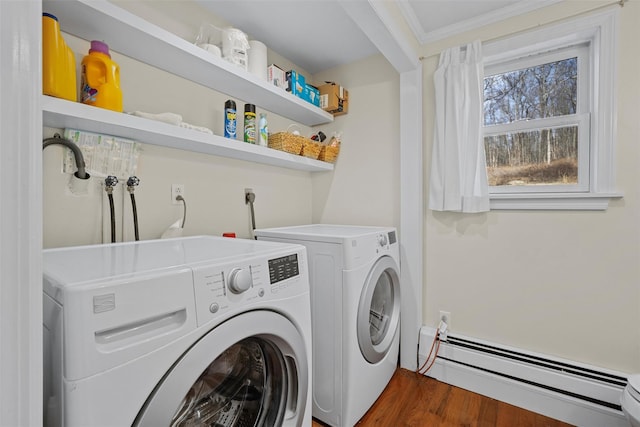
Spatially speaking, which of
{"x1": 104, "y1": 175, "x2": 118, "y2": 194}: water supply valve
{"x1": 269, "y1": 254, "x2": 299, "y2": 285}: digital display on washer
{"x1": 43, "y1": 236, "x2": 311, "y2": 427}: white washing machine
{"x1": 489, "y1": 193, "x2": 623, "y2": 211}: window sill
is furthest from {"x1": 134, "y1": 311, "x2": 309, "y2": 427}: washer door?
{"x1": 489, "y1": 193, "x2": 623, "y2": 211}: window sill

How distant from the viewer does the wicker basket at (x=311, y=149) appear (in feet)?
6.80

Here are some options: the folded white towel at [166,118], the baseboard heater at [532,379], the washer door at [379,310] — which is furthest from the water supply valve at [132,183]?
the baseboard heater at [532,379]

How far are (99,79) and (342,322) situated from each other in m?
1.47

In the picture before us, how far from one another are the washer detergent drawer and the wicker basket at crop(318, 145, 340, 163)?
170 cm

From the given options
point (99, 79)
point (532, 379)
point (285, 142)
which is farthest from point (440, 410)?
point (99, 79)

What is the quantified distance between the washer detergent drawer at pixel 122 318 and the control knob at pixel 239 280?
0.11 meters

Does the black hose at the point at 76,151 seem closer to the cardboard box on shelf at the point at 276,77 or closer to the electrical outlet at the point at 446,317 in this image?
the cardboard box on shelf at the point at 276,77

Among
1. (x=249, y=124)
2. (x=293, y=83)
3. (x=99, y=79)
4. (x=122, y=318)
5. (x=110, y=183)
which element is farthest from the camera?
(x=293, y=83)

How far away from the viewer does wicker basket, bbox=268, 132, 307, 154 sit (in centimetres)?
192

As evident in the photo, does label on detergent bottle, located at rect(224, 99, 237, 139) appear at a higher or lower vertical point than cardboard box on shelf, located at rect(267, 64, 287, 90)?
lower

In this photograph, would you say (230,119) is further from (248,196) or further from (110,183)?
(110,183)

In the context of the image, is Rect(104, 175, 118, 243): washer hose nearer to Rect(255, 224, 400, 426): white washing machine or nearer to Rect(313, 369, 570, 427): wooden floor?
Rect(255, 224, 400, 426): white washing machine

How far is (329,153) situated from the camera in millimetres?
2293

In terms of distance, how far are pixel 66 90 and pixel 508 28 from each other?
88.2 inches
